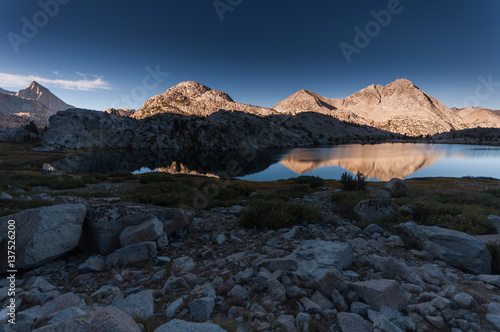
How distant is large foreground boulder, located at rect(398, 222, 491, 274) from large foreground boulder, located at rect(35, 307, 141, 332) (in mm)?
8687

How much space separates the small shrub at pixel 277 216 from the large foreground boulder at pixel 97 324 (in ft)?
20.8

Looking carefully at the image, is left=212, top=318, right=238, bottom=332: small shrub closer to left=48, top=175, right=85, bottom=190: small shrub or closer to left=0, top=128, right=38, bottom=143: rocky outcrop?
left=48, top=175, right=85, bottom=190: small shrub

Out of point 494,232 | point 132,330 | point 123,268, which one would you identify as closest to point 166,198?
point 123,268

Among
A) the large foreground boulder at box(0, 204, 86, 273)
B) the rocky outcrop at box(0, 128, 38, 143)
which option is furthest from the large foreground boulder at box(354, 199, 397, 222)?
the rocky outcrop at box(0, 128, 38, 143)

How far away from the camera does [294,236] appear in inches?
294

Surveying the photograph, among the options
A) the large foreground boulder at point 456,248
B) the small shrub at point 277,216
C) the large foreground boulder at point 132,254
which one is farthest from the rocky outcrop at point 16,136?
the large foreground boulder at point 456,248

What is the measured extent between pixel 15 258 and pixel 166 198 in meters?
6.67

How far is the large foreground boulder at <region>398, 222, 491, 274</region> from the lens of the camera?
6125 millimetres

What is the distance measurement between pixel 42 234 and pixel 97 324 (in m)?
5.47

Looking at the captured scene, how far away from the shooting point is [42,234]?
610cm

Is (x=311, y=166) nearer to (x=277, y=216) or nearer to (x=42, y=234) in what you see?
(x=277, y=216)

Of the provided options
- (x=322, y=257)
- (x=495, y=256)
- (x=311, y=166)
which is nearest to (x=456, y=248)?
(x=495, y=256)

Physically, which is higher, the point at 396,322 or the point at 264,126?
the point at 264,126

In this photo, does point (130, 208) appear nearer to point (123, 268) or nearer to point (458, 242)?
point (123, 268)
